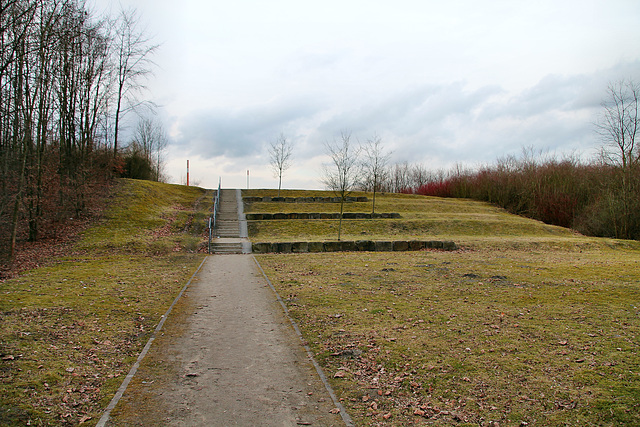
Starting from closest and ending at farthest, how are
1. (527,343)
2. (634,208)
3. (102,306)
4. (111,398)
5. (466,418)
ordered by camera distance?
1. (466,418)
2. (111,398)
3. (527,343)
4. (102,306)
5. (634,208)

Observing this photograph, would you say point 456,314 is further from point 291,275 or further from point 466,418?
point 291,275

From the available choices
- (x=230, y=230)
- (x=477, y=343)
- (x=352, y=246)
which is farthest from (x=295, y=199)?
(x=477, y=343)

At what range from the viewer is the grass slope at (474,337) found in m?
3.82

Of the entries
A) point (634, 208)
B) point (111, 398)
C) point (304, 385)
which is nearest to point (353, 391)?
point (304, 385)

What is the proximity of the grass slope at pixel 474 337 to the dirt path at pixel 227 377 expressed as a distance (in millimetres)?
394

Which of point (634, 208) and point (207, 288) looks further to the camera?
point (634, 208)

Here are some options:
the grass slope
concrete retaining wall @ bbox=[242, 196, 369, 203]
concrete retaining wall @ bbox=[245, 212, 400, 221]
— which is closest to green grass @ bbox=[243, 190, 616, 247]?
concrete retaining wall @ bbox=[245, 212, 400, 221]

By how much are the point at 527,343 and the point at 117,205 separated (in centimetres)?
2348

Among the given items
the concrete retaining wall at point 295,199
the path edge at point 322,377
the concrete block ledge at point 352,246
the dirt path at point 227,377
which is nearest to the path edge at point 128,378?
the dirt path at point 227,377

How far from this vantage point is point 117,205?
23500 millimetres

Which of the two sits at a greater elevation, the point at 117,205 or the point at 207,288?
the point at 117,205

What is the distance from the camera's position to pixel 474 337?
5695 millimetres

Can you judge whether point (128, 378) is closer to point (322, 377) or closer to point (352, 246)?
point (322, 377)

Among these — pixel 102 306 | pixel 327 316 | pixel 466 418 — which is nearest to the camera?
pixel 466 418
